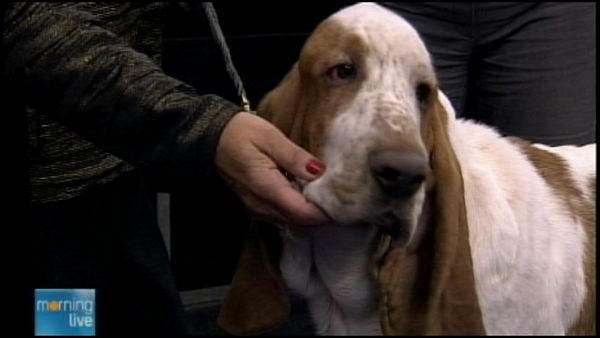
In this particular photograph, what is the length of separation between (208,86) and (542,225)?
0.51m

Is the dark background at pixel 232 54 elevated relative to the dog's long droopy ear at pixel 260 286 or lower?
elevated

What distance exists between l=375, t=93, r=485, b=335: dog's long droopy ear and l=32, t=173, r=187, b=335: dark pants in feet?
1.28

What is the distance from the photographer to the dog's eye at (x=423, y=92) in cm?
133

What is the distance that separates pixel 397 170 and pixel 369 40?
0.63 feet

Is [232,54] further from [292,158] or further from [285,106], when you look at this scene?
[292,158]

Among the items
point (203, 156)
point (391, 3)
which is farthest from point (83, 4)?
point (391, 3)

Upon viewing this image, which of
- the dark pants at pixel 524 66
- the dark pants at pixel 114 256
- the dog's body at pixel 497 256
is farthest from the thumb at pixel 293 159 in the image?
the dark pants at pixel 524 66

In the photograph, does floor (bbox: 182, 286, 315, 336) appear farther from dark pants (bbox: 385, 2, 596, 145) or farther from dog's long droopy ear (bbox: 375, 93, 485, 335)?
dark pants (bbox: 385, 2, 596, 145)

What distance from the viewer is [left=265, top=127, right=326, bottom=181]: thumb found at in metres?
1.29

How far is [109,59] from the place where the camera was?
4.30 feet

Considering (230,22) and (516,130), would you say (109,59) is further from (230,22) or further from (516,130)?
(516,130)

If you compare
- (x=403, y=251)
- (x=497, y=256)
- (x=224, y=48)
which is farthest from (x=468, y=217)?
(x=224, y=48)

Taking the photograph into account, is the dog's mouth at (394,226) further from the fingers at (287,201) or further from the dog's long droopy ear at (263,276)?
the dog's long droopy ear at (263,276)

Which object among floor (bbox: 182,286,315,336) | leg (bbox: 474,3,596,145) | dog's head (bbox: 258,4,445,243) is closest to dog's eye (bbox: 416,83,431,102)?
dog's head (bbox: 258,4,445,243)
